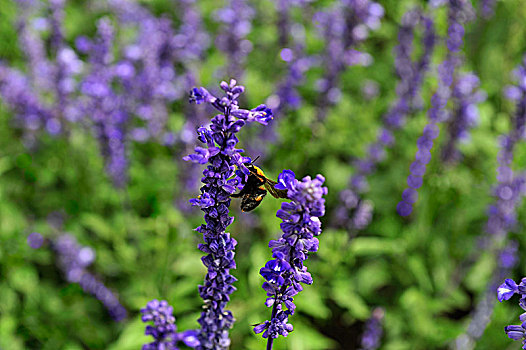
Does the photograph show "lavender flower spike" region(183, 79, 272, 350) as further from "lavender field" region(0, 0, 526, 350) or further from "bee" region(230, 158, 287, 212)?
"lavender field" region(0, 0, 526, 350)

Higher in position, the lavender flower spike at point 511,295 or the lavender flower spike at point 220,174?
the lavender flower spike at point 220,174

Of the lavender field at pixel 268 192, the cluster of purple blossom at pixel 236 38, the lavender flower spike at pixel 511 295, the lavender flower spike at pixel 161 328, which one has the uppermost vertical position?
the cluster of purple blossom at pixel 236 38

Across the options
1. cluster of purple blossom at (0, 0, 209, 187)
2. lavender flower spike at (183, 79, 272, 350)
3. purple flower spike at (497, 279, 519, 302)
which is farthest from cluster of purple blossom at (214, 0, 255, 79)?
purple flower spike at (497, 279, 519, 302)

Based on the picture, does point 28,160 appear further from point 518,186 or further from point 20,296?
point 518,186

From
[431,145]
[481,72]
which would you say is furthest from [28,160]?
[481,72]

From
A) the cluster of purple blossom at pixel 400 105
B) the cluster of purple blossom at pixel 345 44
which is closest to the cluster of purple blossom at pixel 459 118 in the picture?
the cluster of purple blossom at pixel 400 105

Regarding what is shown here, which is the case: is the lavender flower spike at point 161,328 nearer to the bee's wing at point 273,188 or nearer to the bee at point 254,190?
the bee at point 254,190
